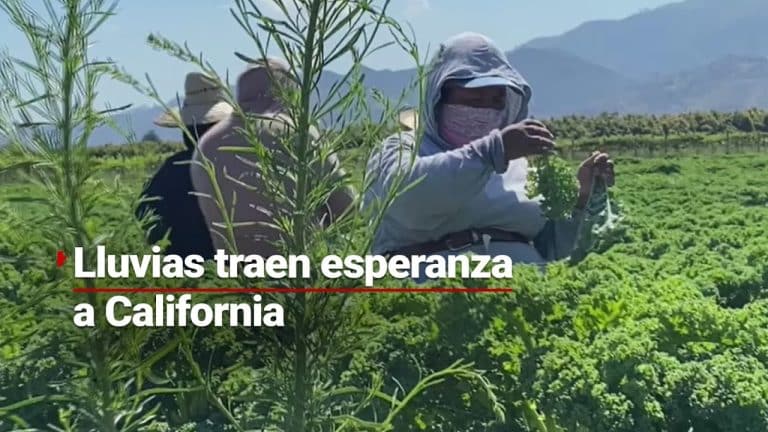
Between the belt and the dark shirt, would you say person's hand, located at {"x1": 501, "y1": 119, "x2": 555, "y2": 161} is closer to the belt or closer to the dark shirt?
the belt

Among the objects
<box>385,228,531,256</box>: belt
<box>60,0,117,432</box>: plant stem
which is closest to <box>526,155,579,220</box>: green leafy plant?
<box>385,228,531,256</box>: belt

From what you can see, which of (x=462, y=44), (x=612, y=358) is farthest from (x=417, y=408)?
(x=462, y=44)

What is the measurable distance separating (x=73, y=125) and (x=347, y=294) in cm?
53

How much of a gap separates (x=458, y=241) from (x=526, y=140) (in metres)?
0.49

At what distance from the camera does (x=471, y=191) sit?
10.7 feet

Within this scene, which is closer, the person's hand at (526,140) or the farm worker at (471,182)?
the person's hand at (526,140)

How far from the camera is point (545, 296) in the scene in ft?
10.0

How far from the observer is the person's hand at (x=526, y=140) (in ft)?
10.3

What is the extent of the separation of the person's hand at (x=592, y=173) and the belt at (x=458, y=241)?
0.30 metres

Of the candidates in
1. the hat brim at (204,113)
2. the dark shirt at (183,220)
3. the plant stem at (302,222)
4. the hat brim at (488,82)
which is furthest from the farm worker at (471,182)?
the plant stem at (302,222)

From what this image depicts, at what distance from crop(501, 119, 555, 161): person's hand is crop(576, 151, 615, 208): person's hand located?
391 millimetres

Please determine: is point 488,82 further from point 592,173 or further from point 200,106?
point 200,106

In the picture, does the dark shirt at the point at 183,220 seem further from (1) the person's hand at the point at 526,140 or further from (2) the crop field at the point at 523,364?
(1) the person's hand at the point at 526,140

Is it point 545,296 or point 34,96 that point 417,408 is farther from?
point 34,96
